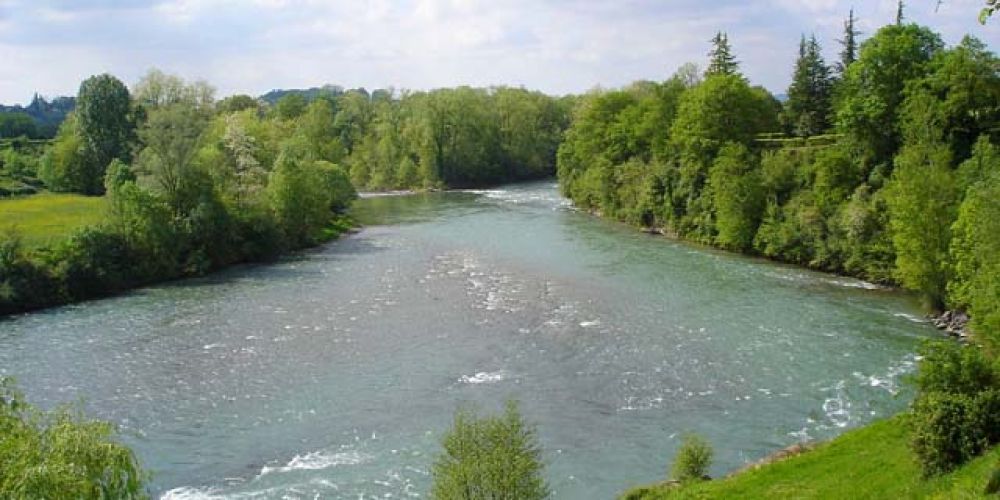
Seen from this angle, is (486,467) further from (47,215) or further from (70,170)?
(70,170)

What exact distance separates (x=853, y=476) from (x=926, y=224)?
2876cm

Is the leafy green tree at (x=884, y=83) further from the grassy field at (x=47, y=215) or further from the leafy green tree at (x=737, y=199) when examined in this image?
the grassy field at (x=47, y=215)

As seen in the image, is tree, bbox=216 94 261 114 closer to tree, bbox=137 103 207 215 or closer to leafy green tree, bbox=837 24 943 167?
tree, bbox=137 103 207 215

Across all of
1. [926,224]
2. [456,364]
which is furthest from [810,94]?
[456,364]

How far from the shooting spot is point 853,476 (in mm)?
19750

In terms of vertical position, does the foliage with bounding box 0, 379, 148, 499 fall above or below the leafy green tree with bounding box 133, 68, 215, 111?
below

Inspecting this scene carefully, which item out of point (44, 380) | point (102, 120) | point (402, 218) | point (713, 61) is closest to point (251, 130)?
point (102, 120)

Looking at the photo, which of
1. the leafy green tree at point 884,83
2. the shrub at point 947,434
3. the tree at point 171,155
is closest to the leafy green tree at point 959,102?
the leafy green tree at point 884,83

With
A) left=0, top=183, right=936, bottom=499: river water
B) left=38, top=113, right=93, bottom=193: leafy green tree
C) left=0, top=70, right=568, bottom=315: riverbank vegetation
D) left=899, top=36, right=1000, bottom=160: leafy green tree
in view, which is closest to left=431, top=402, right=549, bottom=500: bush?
left=0, top=183, right=936, bottom=499: river water

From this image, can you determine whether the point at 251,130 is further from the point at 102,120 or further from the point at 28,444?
the point at 28,444

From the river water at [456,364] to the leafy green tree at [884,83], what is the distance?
36.6 feet

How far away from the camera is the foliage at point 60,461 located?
540 inches

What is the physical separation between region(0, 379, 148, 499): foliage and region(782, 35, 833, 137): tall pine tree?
7113 centimetres

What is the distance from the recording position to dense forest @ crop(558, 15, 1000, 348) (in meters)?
43.0
